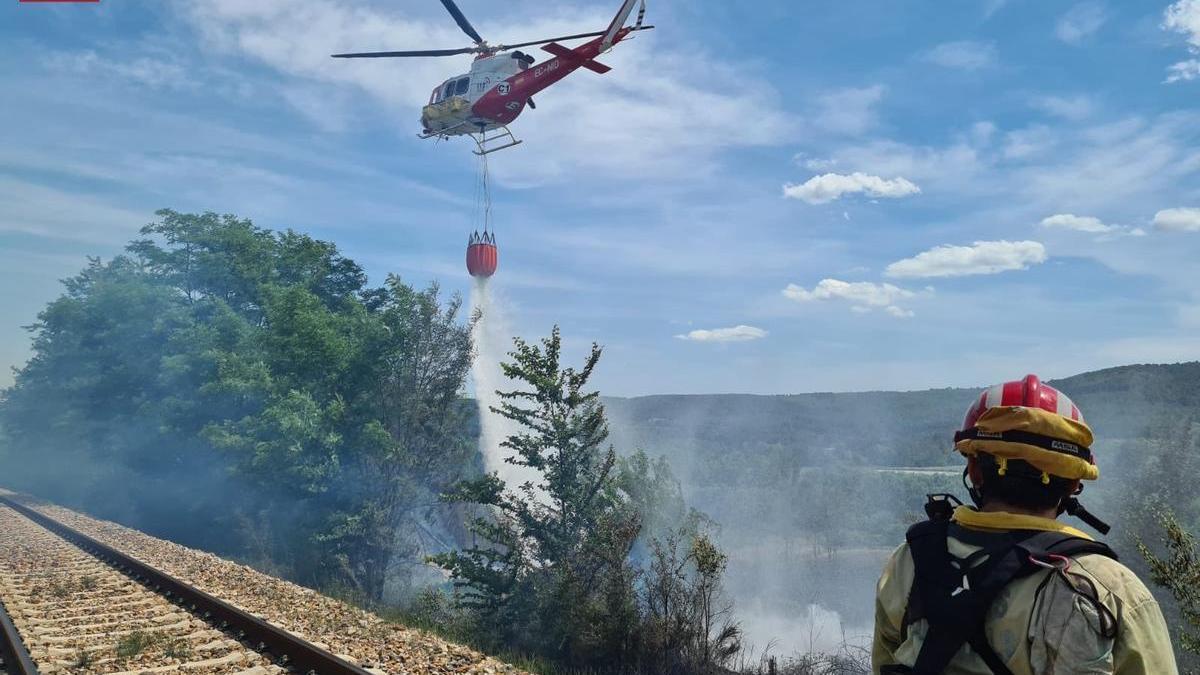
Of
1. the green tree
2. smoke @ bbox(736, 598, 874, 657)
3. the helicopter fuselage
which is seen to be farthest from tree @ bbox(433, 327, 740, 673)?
smoke @ bbox(736, 598, 874, 657)

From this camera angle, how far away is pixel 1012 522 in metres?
2.40

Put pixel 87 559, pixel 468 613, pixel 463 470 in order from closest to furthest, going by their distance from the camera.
Result: pixel 87 559 < pixel 468 613 < pixel 463 470

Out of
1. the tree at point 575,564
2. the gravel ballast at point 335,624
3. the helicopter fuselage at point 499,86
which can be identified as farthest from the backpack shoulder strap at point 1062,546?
the helicopter fuselage at point 499,86

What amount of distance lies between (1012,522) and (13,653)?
37.5 ft

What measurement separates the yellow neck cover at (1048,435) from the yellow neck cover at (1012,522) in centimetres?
15

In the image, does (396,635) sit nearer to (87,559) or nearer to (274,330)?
(87,559)

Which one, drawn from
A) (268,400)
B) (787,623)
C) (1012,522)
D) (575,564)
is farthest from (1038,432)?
(787,623)

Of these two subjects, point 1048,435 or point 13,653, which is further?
point 13,653

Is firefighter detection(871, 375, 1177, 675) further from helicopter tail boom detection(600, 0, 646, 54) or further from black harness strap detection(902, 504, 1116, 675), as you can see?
helicopter tail boom detection(600, 0, 646, 54)

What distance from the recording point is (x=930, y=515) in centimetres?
280

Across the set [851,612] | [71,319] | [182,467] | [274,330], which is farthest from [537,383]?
[851,612]

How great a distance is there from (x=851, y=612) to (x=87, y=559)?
5992 centimetres

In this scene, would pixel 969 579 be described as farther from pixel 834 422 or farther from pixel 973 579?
pixel 834 422

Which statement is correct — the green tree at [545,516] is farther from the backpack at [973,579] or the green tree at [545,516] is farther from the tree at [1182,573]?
the backpack at [973,579]
